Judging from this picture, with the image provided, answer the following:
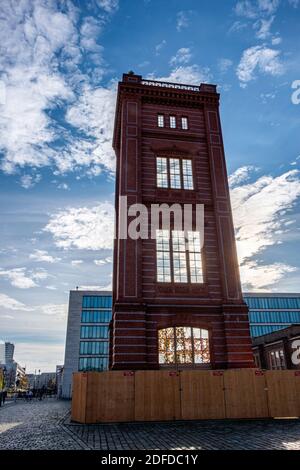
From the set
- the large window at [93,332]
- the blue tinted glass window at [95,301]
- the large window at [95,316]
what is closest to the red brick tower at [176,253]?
the large window at [93,332]

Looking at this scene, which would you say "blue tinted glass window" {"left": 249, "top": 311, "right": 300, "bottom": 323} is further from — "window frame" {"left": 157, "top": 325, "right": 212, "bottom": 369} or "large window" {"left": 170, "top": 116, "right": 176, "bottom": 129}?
"window frame" {"left": 157, "top": 325, "right": 212, "bottom": 369}

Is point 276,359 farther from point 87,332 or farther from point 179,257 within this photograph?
point 87,332

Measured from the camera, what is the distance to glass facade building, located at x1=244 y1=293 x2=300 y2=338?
6900cm

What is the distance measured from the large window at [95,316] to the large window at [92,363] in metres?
6.82

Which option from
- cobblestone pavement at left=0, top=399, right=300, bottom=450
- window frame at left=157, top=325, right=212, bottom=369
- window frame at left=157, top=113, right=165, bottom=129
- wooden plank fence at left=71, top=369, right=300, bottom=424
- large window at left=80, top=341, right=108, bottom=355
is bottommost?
cobblestone pavement at left=0, top=399, right=300, bottom=450

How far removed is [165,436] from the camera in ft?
36.9

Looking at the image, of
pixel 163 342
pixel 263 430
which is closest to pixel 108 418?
pixel 163 342

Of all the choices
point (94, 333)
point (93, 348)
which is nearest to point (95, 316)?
point (94, 333)

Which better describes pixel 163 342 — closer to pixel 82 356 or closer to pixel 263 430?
pixel 263 430

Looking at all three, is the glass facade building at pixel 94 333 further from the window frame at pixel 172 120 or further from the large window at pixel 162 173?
the window frame at pixel 172 120

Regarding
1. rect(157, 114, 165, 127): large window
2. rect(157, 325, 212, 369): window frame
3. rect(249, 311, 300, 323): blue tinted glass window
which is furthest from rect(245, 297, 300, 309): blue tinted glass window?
rect(157, 325, 212, 369): window frame

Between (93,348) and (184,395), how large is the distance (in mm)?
50988
